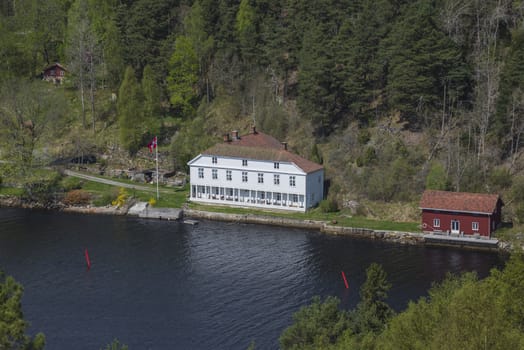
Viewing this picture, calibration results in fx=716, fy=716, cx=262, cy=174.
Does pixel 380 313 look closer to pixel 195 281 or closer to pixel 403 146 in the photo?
pixel 195 281

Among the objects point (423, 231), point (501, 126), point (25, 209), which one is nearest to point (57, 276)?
point (25, 209)

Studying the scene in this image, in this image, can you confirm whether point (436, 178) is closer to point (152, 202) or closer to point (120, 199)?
point (152, 202)

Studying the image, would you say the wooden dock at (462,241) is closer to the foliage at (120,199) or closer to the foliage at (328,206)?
the foliage at (328,206)

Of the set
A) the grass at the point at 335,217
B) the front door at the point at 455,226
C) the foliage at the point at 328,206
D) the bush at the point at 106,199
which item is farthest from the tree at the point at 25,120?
the front door at the point at 455,226

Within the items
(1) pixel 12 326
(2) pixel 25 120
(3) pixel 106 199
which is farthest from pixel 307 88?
(1) pixel 12 326

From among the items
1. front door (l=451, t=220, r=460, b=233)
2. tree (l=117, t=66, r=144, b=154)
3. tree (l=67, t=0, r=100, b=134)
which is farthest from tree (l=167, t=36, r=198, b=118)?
front door (l=451, t=220, r=460, b=233)

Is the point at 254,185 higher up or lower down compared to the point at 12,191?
higher up
